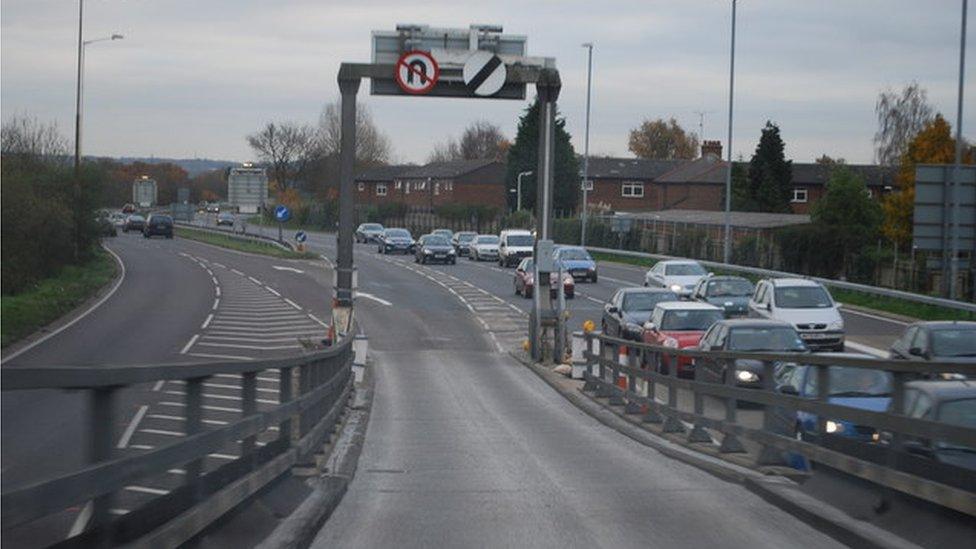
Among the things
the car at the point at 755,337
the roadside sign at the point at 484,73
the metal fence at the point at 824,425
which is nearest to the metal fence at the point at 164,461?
the metal fence at the point at 824,425

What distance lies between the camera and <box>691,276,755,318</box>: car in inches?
1538

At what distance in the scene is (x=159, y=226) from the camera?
341 feet

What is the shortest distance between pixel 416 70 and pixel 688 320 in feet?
27.2

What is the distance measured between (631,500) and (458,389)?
17081mm

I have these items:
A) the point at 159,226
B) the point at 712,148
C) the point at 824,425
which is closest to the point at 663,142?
the point at 712,148

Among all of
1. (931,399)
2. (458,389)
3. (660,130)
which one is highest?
(660,130)

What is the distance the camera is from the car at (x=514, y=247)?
71375 mm

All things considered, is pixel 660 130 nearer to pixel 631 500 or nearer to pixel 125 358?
pixel 125 358

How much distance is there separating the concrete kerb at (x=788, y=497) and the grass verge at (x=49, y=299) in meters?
15.4

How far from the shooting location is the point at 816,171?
336 feet

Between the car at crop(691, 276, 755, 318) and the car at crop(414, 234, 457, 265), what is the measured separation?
34.5 meters

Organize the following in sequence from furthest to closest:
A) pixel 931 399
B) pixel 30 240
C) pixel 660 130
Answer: pixel 660 130 < pixel 30 240 < pixel 931 399

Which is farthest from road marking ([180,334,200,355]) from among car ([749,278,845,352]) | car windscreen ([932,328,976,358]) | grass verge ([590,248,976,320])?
grass verge ([590,248,976,320])

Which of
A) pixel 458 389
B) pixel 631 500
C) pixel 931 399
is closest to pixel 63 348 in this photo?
pixel 458 389
